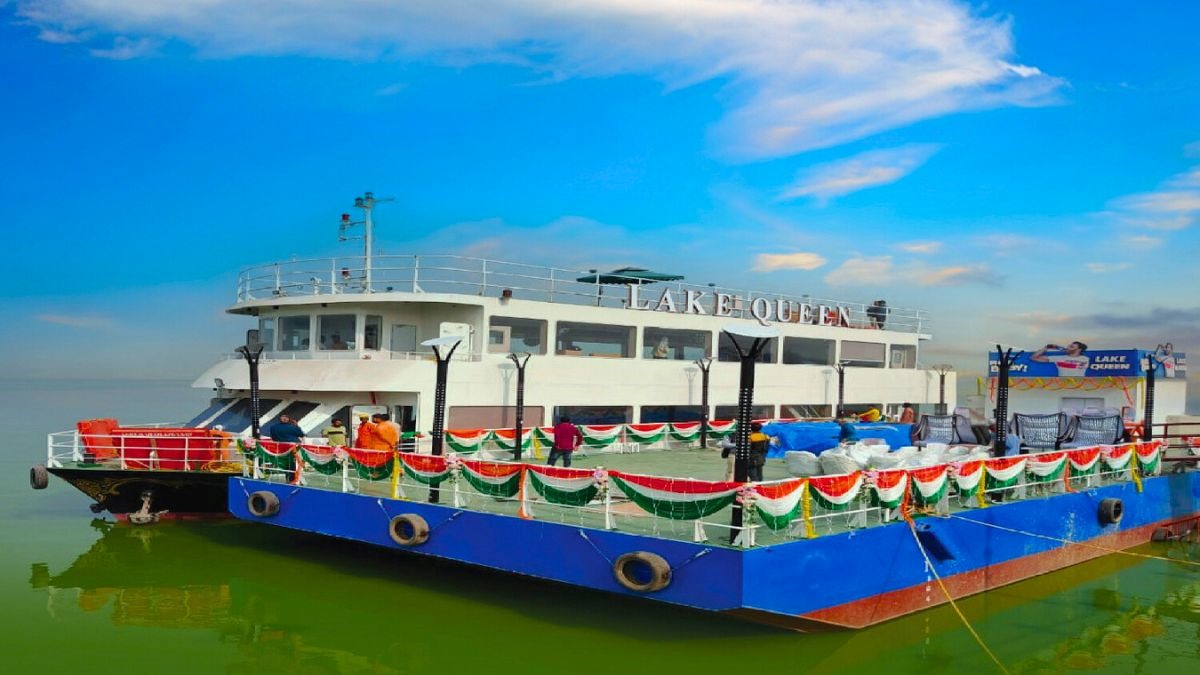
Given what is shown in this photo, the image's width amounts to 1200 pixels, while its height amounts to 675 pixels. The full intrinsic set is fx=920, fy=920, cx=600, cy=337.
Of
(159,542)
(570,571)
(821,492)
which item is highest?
(821,492)

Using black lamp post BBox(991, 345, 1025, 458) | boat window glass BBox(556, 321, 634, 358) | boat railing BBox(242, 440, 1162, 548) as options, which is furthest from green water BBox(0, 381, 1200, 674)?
boat window glass BBox(556, 321, 634, 358)

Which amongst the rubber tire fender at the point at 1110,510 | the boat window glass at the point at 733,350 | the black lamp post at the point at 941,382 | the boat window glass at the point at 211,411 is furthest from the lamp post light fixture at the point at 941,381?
the boat window glass at the point at 211,411

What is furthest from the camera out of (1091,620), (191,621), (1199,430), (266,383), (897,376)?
(897,376)

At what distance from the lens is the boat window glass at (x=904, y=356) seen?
32.2m

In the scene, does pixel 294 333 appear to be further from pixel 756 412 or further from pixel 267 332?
pixel 756 412

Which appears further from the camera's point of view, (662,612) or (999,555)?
(999,555)

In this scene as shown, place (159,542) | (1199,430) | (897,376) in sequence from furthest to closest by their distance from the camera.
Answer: (897,376) → (1199,430) → (159,542)

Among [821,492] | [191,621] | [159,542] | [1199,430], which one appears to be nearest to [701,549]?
[821,492]

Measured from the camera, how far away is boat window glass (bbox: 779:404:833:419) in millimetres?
27250

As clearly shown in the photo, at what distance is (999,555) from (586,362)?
10.8 m

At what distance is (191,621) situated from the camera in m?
12.6

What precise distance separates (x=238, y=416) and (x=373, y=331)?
344 cm

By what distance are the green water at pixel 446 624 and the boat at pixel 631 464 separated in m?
0.64

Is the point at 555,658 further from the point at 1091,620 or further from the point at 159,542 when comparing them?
the point at 159,542
